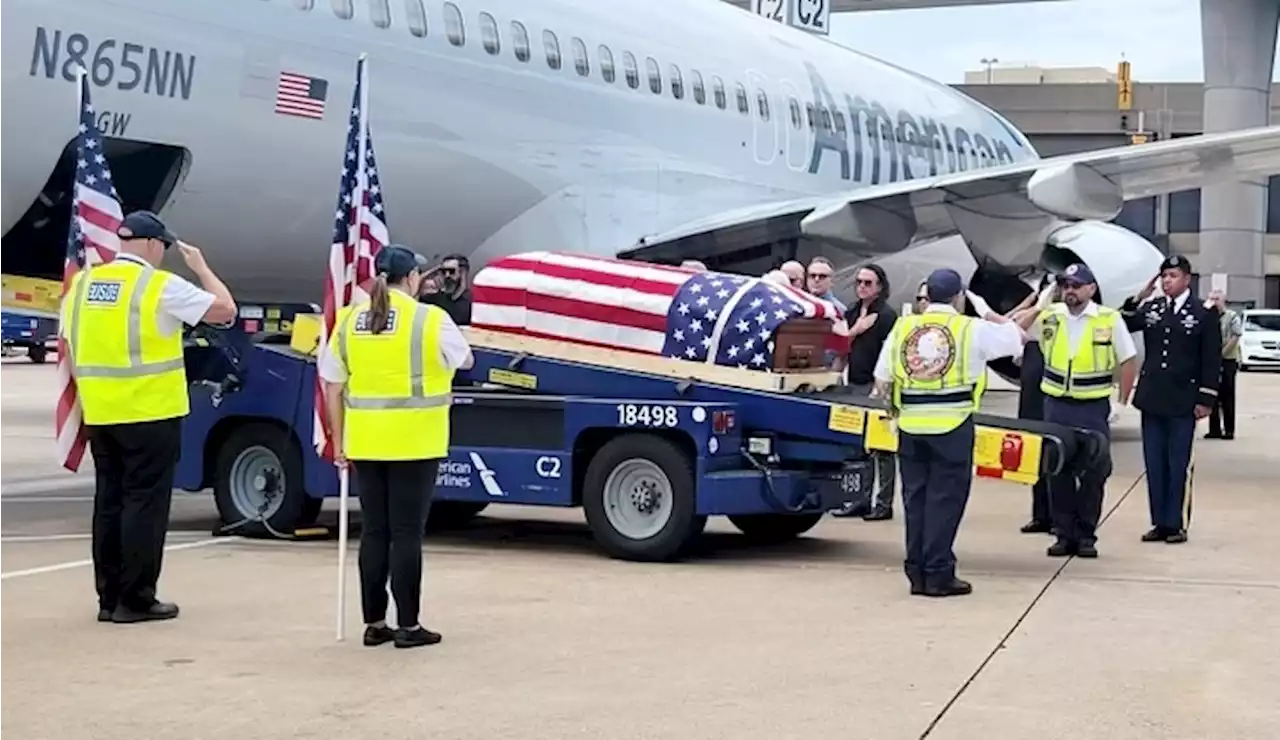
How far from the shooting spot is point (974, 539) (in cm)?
1141

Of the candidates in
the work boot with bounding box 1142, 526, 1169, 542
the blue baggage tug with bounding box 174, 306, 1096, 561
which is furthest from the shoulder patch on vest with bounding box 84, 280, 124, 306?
the work boot with bounding box 1142, 526, 1169, 542

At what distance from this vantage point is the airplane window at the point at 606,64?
14.9 metres

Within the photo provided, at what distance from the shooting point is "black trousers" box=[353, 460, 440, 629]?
7480mm

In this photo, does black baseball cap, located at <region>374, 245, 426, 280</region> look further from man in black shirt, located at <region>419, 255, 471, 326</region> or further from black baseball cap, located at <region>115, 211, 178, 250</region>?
man in black shirt, located at <region>419, 255, 471, 326</region>

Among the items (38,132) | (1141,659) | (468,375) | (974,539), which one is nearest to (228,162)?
(38,132)

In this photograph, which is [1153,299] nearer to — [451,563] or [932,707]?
[451,563]

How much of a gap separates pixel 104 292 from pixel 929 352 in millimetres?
3946

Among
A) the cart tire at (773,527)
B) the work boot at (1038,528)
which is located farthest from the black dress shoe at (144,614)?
the work boot at (1038,528)

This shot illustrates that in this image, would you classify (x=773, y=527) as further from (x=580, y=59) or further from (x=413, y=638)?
(x=580, y=59)

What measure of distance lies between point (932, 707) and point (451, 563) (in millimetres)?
4205

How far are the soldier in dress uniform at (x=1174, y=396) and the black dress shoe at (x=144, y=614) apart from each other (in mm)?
6059

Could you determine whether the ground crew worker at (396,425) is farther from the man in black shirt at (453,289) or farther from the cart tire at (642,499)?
the man in black shirt at (453,289)

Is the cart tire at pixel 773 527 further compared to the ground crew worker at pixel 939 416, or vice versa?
the cart tire at pixel 773 527

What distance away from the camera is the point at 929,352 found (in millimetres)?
9133
